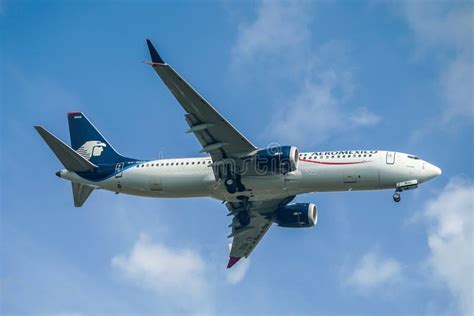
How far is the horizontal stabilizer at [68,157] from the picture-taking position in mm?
65688

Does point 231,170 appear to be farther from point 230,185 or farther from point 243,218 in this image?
point 243,218

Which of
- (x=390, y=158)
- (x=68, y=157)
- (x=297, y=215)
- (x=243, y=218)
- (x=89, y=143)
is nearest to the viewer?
(x=390, y=158)

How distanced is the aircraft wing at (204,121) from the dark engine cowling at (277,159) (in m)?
0.96

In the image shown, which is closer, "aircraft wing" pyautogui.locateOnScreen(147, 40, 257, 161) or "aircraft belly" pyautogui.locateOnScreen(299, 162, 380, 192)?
"aircraft wing" pyautogui.locateOnScreen(147, 40, 257, 161)

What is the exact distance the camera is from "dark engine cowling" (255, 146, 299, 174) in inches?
2475

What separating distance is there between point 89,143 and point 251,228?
15.0 meters

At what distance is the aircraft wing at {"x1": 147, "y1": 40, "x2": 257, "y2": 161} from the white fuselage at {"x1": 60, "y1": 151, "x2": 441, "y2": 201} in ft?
6.92

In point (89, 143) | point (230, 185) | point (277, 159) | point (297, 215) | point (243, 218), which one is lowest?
point (243, 218)

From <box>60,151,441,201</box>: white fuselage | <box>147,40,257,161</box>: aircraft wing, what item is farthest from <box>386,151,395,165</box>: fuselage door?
<box>147,40,257,161</box>: aircraft wing

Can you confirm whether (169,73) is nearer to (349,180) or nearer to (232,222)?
(349,180)

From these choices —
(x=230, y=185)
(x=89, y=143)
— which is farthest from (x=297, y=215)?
(x=89, y=143)

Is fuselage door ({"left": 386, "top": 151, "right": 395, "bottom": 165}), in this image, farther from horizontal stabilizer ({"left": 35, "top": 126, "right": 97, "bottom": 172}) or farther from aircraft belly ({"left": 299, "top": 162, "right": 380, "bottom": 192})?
horizontal stabilizer ({"left": 35, "top": 126, "right": 97, "bottom": 172})

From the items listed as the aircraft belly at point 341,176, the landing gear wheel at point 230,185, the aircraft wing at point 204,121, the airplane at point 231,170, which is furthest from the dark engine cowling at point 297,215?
the aircraft wing at point 204,121

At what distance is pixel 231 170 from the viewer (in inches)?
2539
